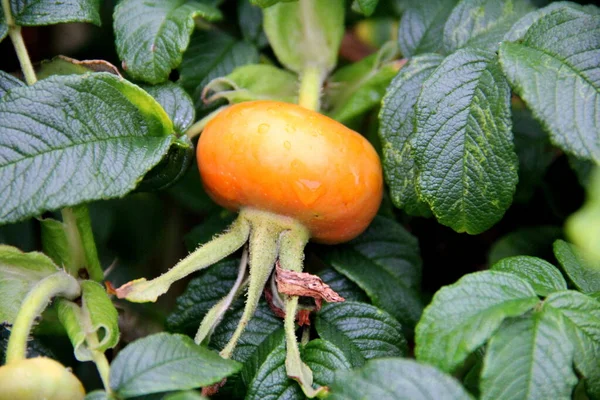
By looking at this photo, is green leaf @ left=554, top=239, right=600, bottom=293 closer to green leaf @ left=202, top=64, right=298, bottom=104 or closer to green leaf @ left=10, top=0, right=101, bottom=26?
green leaf @ left=202, top=64, right=298, bottom=104

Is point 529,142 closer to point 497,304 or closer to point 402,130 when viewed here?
point 402,130

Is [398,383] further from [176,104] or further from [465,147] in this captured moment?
[176,104]

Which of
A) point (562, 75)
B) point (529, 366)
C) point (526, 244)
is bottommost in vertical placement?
point (526, 244)

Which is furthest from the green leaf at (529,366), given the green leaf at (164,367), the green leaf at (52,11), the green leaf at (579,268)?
the green leaf at (52,11)

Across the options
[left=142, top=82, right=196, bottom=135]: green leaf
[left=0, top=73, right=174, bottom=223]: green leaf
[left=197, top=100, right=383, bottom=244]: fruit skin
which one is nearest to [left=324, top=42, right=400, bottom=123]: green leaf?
[left=197, top=100, right=383, bottom=244]: fruit skin

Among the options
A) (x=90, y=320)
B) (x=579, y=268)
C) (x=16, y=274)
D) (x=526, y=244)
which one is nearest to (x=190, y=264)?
(x=90, y=320)

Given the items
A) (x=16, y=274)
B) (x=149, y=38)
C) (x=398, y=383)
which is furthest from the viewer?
(x=149, y=38)
